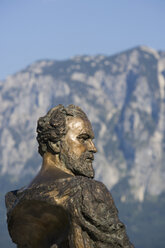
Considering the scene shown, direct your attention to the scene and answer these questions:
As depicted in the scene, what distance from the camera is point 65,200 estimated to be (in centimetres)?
1041

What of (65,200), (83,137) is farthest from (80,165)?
(65,200)

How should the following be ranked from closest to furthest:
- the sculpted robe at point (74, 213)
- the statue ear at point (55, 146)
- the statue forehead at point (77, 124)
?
1. the sculpted robe at point (74, 213)
2. the statue ear at point (55, 146)
3. the statue forehead at point (77, 124)

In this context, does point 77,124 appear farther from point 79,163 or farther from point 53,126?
point 79,163

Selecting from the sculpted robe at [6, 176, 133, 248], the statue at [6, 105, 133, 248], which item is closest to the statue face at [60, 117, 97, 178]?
the statue at [6, 105, 133, 248]

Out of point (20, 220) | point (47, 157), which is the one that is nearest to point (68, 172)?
point (47, 157)

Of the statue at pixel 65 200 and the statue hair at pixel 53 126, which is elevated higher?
the statue hair at pixel 53 126

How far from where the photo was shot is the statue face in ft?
37.1

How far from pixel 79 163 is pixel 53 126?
0.76 metres

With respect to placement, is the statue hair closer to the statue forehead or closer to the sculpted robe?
the statue forehead

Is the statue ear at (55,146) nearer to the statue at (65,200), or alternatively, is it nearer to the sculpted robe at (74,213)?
the statue at (65,200)

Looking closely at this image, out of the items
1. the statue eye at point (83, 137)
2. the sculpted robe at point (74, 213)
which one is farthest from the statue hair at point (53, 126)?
the sculpted robe at point (74, 213)

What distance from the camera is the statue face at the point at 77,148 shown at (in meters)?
11.3

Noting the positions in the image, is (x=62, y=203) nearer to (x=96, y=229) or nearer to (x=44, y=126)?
(x=96, y=229)

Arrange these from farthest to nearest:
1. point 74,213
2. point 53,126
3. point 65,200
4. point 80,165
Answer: point 80,165, point 53,126, point 65,200, point 74,213
